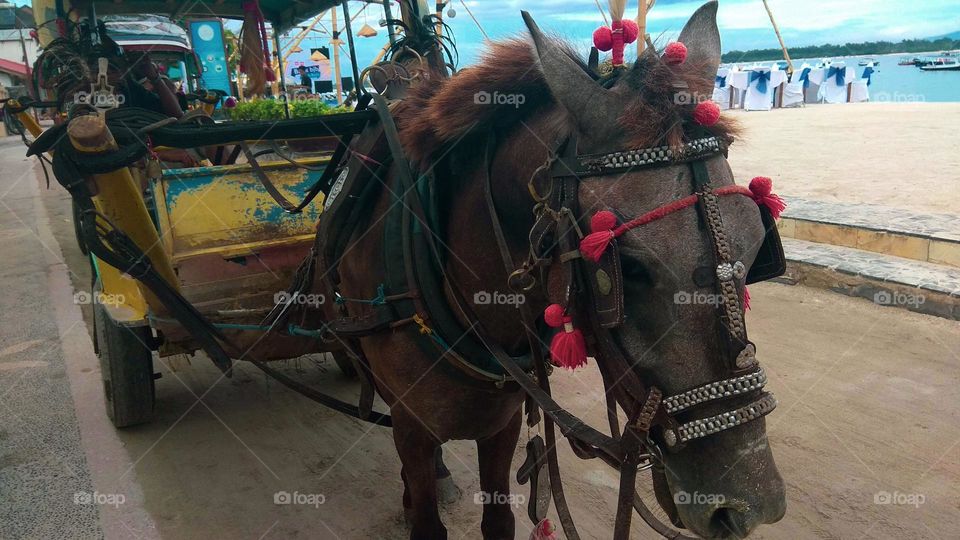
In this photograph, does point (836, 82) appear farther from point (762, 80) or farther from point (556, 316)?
point (556, 316)

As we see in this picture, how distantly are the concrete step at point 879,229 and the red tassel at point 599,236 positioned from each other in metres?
5.82

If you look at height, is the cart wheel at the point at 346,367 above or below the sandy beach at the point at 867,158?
below

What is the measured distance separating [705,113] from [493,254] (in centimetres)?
70

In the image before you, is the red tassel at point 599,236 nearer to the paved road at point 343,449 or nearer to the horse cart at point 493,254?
the horse cart at point 493,254

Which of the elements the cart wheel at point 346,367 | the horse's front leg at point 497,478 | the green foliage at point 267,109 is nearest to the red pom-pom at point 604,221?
the horse's front leg at point 497,478

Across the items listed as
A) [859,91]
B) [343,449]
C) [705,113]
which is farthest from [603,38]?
[859,91]

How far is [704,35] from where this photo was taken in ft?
6.01

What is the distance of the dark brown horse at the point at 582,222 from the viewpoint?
148 centimetres

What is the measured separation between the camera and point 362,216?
2496mm

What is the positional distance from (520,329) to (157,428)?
3161 mm

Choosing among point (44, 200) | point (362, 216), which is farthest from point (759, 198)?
point (44, 200)

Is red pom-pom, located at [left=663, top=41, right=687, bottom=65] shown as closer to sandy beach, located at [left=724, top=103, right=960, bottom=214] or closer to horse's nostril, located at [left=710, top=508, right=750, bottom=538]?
horse's nostril, located at [left=710, top=508, right=750, bottom=538]

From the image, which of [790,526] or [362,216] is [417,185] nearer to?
[362,216]

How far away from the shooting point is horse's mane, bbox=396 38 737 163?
1525mm
